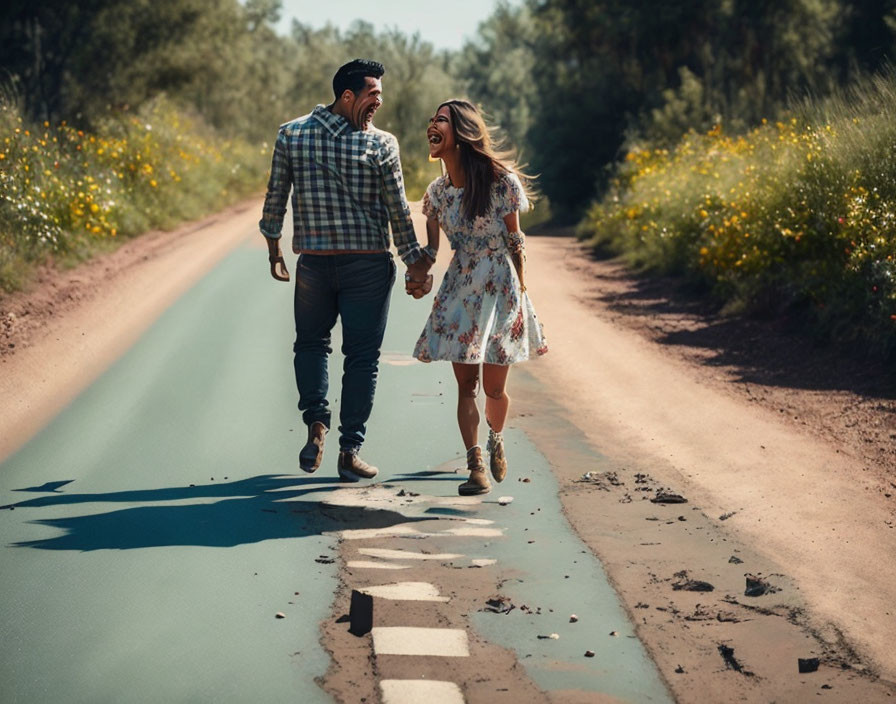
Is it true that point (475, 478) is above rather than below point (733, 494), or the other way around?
above

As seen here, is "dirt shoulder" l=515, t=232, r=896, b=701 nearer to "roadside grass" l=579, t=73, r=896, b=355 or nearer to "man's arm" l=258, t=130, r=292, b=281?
"roadside grass" l=579, t=73, r=896, b=355

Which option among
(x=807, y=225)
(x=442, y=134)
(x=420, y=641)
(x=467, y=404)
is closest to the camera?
(x=420, y=641)

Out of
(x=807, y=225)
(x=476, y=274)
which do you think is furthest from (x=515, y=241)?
(x=807, y=225)

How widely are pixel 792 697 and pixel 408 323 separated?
899cm

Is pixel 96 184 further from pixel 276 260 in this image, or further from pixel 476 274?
pixel 476 274

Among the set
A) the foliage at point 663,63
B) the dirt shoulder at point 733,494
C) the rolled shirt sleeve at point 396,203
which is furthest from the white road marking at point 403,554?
the foliage at point 663,63

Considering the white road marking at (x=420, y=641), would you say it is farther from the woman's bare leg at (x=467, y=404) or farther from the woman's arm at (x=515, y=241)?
the woman's arm at (x=515, y=241)

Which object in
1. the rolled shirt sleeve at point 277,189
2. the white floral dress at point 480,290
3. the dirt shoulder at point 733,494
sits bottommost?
the dirt shoulder at point 733,494

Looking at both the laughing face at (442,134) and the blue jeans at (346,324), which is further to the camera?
the blue jeans at (346,324)

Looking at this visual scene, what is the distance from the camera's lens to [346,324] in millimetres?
7137

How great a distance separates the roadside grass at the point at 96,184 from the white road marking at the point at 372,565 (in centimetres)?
926

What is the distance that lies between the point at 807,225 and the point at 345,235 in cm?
799

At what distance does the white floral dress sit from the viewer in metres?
6.91

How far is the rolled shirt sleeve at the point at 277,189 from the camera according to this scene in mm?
6980
